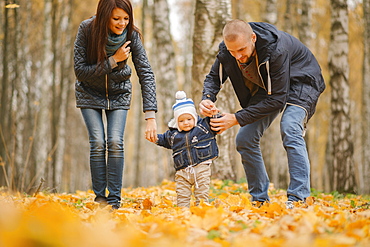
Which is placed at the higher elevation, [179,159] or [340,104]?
[340,104]

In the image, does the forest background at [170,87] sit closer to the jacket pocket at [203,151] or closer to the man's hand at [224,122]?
the jacket pocket at [203,151]

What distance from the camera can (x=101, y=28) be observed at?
3.95 meters

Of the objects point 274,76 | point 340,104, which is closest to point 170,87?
point 340,104

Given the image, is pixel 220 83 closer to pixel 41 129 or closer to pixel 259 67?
pixel 259 67

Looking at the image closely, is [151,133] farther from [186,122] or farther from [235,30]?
[235,30]

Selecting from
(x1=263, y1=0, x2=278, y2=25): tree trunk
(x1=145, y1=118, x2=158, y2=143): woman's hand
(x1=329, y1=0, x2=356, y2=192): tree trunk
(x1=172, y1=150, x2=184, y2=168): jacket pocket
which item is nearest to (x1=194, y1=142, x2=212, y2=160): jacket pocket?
(x1=172, y1=150, x2=184, y2=168): jacket pocket

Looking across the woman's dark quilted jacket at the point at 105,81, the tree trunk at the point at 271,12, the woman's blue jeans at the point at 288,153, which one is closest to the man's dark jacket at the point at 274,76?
the woman's blue jeans at the point at 288,153

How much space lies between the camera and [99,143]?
4.04 metres

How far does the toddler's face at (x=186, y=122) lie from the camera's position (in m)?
3.99

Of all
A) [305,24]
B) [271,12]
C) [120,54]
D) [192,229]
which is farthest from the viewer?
[305,24]

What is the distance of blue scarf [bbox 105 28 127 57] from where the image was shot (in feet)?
13.3

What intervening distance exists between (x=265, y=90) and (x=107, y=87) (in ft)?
5.62

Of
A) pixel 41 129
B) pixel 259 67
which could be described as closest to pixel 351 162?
pixel 259 67

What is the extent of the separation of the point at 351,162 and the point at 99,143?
17.7 ft
